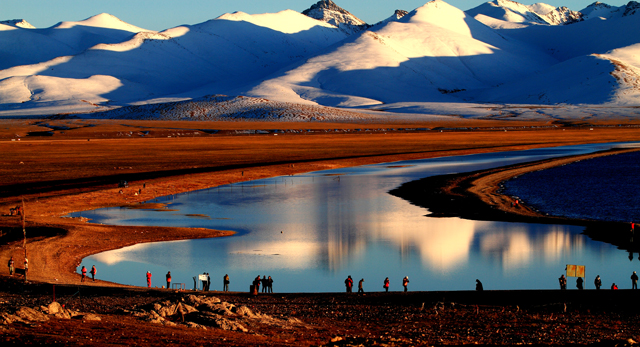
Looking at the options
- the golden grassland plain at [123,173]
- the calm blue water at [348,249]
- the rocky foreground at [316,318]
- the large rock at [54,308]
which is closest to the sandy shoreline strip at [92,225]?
the golden grassland plain at [123,173]

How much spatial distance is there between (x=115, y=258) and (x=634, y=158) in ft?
240

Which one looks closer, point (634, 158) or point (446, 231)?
point (446, 231)

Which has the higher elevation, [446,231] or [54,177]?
[54,177]

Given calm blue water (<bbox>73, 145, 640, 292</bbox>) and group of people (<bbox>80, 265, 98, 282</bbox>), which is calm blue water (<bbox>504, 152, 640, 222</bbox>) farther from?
group of people (<bbox>80, 265, 98, 282</bbox>)

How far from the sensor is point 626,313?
840 inches

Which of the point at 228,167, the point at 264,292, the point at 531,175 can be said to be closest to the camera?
the point at 264,292

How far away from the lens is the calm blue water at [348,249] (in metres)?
29.0

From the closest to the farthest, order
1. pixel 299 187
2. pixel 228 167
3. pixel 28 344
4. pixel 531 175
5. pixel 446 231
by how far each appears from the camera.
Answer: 1. pixel 28 344
2. pixel 446 231
3. pixel 299 187
4. pixel 531 175
5. pixel 228 167

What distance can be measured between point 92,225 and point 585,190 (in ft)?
131

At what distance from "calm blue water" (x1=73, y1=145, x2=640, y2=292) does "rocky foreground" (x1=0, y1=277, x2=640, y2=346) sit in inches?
153

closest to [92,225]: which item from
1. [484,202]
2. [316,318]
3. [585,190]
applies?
[316,318]

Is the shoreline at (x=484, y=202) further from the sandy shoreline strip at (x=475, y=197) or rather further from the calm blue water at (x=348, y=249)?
the calm blue water at (x=348, y=249)

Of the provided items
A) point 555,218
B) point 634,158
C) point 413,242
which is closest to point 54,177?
point 413,242

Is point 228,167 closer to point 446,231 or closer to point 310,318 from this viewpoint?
point 446,231
